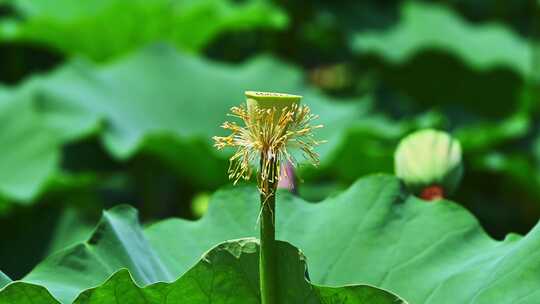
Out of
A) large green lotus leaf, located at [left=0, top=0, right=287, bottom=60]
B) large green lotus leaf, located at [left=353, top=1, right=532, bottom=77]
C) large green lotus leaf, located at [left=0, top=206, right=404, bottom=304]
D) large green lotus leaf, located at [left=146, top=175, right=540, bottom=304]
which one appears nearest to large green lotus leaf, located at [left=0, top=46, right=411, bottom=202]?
large green lotus leaf, located at [left=0, top=0, right=287, bottom=60]

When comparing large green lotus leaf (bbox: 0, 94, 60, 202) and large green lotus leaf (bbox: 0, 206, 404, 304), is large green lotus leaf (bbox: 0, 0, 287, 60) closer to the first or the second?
large green lotus leaf (bbox: 0, 94, 60, 202)

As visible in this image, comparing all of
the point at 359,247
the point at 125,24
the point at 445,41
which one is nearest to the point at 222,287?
the point at 359,247

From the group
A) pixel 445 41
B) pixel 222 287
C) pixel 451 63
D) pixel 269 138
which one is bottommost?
pixel 451 63

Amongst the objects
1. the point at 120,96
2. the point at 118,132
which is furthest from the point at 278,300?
the point at 120,96

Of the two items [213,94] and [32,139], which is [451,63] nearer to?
[213,94]

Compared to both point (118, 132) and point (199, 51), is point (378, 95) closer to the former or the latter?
point (199, 51)
